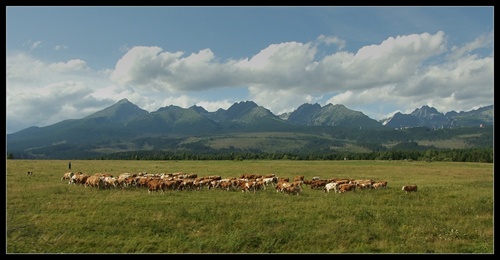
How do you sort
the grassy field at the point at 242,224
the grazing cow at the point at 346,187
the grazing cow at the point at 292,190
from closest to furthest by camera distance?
the grassy field at the point at 242,224 < the grazing cow at the point at 292,190 < the grazing cow at the point at 346,187

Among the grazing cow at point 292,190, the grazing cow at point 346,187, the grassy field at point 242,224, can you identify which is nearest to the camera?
the grassy field at point 242,224

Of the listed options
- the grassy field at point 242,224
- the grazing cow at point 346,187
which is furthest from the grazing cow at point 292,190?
the grazing cow at point 346,187

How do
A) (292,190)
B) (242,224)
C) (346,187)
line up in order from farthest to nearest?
(346,187) → (292,190) → (242,224)

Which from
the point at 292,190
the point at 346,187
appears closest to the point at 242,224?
the point at 292,190

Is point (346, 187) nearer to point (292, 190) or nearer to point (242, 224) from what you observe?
point (292, 190)

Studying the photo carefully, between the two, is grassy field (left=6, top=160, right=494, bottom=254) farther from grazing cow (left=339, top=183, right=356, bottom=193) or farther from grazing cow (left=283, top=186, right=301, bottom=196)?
grazing cow (left=339, top=183, right=356, bottom=193)

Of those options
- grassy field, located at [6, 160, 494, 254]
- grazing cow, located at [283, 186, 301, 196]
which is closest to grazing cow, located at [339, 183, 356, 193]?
grassy field, located at [6, 160, 494, 254]

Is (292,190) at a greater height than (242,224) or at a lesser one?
greater

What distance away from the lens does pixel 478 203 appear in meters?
22.0

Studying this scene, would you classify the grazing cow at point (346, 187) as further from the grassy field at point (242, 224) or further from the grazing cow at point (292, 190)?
the grazing cow at point (292, 190)

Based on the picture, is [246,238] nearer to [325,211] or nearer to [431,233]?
[325,211]

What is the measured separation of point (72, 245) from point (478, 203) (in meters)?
22.9

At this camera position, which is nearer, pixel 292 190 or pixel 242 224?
pixel 242 224
